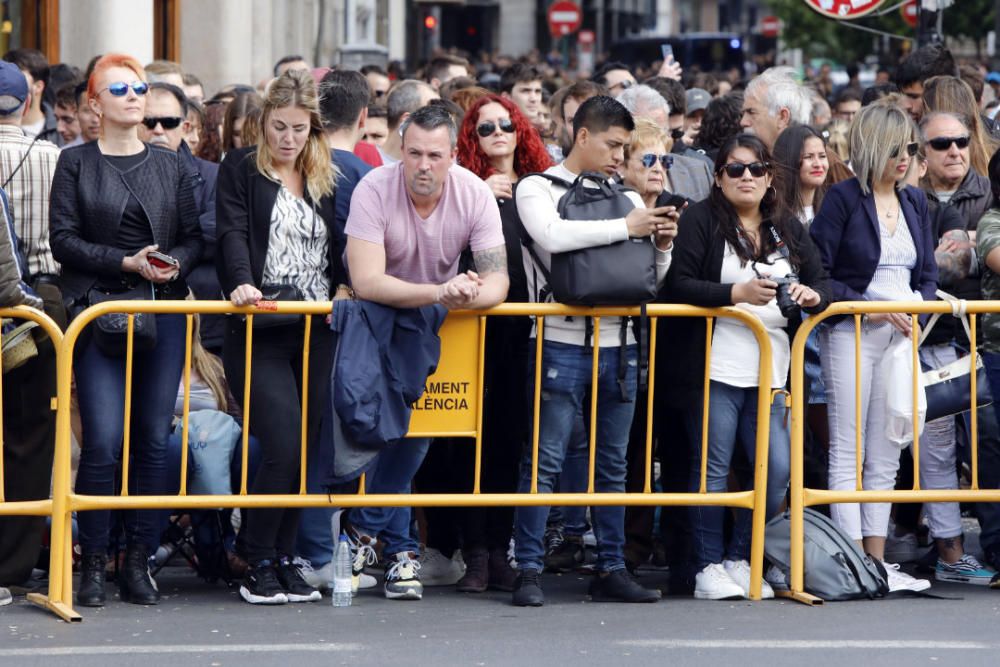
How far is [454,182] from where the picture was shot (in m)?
7.33

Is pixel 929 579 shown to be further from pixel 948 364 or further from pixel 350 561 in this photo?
pixel 350 561

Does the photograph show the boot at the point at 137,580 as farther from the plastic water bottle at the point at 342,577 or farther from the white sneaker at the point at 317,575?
the plastic water bottle at the point at 342,577

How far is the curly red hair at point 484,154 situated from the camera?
→ 8.06 meters

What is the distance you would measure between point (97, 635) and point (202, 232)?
1828 millimetres

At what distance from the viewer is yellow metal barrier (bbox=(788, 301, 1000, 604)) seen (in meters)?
7.50

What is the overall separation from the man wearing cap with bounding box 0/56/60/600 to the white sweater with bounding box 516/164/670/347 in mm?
1938

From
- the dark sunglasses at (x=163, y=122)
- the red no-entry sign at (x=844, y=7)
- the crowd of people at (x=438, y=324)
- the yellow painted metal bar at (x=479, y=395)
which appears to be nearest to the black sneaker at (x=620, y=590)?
the crowd of people at (x=438, y=324)

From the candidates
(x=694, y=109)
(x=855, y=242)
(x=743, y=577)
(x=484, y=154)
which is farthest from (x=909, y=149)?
(x=694, y=109)

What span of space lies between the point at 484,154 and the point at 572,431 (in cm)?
135

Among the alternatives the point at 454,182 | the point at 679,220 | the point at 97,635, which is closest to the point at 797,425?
the point at 679,220

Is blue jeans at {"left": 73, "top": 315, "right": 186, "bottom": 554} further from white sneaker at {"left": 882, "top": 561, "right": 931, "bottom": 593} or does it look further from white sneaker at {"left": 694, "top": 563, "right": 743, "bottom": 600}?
white sneaker at {"left": 882, "top": 561, "right": 931, "bottom": 593}

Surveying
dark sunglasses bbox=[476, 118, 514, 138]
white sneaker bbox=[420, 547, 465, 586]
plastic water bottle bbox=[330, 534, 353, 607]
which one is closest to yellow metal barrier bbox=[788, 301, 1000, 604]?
white sneaker bbox=[420, 547, 465, 586]

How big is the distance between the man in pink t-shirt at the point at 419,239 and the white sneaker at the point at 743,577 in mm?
1309

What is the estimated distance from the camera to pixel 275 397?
731 centimetres
